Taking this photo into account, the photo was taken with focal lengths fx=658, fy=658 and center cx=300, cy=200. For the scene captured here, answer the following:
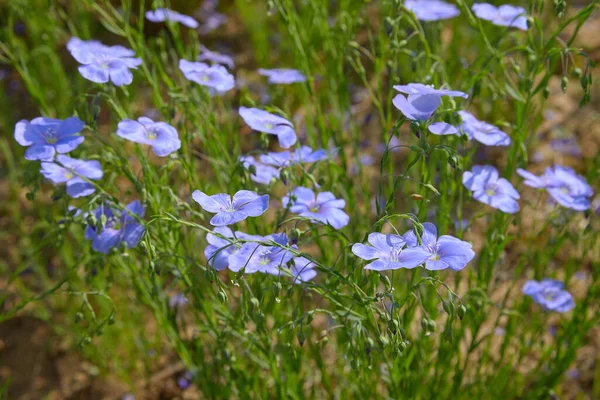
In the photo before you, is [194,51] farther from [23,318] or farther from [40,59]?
[40,59]

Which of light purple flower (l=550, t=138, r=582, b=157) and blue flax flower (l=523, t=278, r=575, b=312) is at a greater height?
blue flax flower (l=523, t=278, r=575, b=312)

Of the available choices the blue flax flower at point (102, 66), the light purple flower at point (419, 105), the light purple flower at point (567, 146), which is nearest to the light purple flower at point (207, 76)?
the blue flax flower at point (102, 66)

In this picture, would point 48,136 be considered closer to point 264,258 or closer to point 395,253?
point 264,258

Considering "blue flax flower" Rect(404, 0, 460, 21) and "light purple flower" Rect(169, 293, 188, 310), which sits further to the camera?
"blue flax flower" Rect(404, 0, 460, 21)

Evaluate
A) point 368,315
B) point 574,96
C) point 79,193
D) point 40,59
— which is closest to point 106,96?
point 79,193

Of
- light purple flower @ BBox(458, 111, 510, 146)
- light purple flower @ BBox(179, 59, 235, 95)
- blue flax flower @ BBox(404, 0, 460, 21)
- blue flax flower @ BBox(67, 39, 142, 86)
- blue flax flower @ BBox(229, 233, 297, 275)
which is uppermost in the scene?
blue flax flower @ BBox(67, 39, 142, 86)

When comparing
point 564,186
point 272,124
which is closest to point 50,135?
point 272,124

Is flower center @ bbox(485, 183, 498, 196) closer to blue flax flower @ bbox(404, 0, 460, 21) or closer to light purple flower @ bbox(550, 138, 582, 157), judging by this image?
blue flax flower @ bbox(404, 0, 460, 21)

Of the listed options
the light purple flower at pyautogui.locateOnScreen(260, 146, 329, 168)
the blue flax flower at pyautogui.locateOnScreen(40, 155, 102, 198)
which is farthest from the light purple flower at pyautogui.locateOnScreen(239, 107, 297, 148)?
the blue flax flower at pyautogui.locateOnScreen(40, 155, 102, 198)
